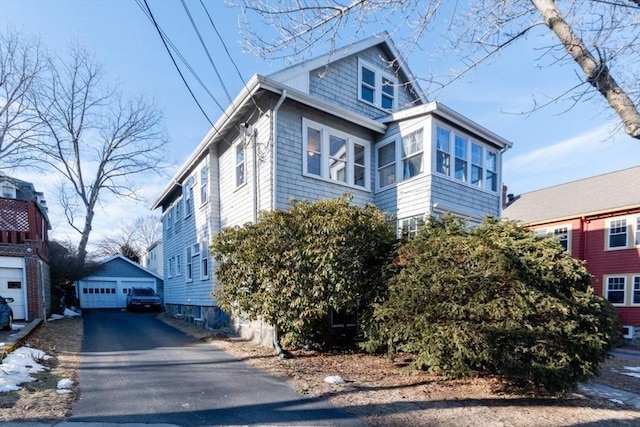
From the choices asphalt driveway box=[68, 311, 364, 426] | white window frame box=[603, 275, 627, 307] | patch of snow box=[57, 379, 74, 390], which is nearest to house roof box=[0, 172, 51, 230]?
asphalt driveway box=[68, 311, 364, 426]

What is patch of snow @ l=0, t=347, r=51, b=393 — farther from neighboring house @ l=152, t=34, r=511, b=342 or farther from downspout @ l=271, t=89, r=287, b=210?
downspout @ l=271, t=89, r=287, b=210

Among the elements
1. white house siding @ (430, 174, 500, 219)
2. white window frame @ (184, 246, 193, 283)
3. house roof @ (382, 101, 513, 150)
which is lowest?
white window frame @ (184, 246, 193, 283)

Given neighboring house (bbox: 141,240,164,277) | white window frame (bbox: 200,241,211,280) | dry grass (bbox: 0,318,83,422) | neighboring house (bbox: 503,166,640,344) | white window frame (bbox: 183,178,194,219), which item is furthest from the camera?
neighboring house (bbox: 141,240,164,277)

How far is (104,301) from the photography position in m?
25.5

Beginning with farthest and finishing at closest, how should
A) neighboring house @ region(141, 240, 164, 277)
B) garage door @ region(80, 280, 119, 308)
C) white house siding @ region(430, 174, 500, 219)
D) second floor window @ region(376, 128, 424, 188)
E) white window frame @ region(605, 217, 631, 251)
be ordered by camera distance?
neighboring house @ region(141, 240, 164, 277)
garage door @ region(80, 280, 119, 308)
white window frame @ region(605, 217, 631, 251)
second floor window @ region(376, 128, 424, 188)
white house siding @ region(430, 174, 500, 219)

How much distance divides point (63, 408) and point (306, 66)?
9.82 metres

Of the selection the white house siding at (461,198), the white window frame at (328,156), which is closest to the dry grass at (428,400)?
the white house siding at (461,198)

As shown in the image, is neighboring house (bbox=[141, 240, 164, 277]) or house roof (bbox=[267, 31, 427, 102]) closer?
house roof (bbox=[267, 31, 427, 102])

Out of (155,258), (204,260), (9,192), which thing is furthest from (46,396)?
(155,258)

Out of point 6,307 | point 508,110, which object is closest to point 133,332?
point 6,307

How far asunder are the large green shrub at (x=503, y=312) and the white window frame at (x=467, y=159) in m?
4.76

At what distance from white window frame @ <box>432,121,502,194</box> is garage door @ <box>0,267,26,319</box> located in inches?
546

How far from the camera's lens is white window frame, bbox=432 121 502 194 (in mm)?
10613

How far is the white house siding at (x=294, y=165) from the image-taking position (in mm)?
Answer: 9555
